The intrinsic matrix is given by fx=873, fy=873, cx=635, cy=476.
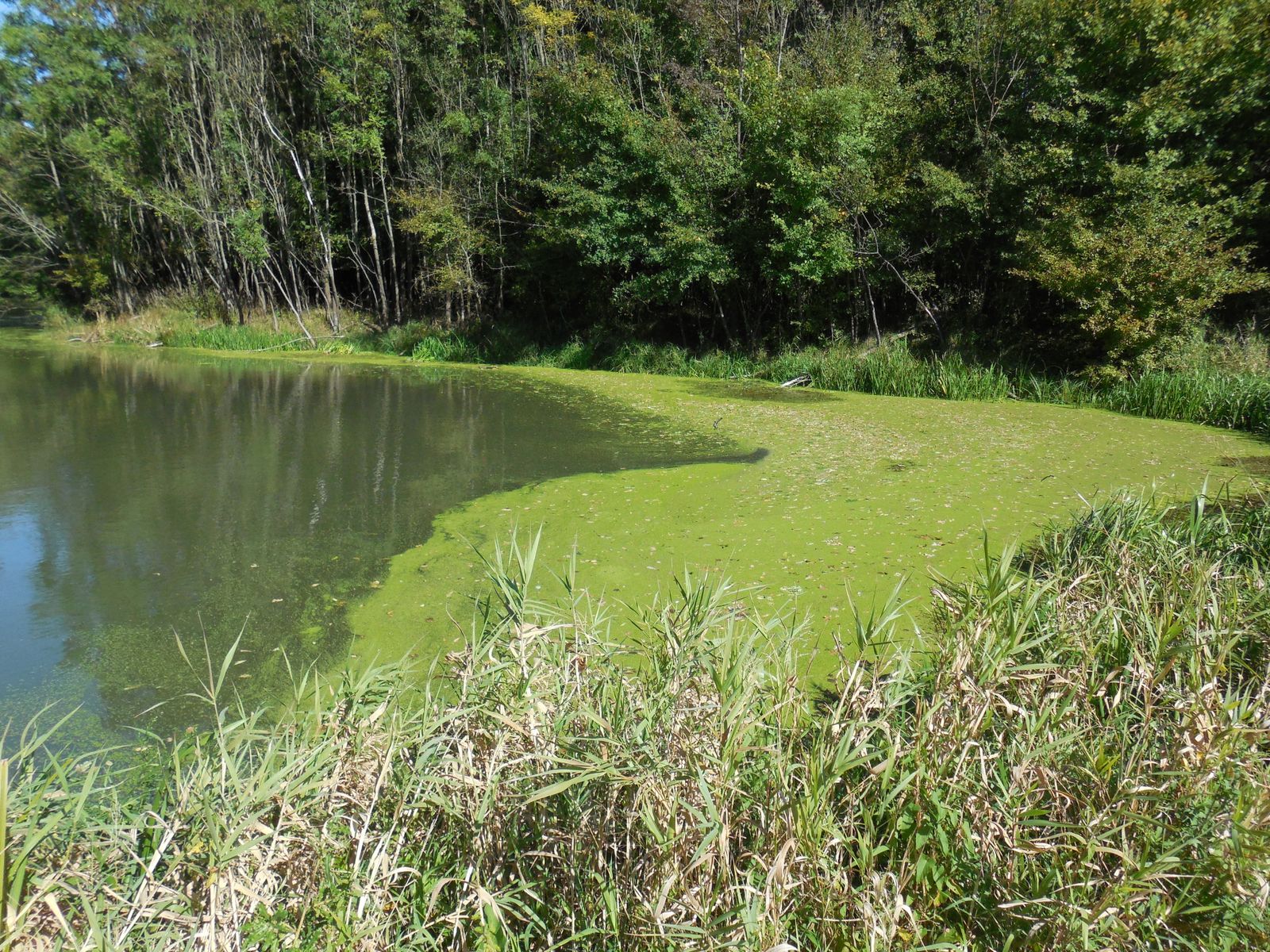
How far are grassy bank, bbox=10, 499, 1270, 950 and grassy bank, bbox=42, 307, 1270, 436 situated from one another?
6263 millimetres

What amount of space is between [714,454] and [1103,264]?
15.3 ft

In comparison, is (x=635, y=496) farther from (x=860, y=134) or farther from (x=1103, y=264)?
(x=860, y=134)

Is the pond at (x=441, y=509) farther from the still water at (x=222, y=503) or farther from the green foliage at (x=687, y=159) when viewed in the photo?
the green foliage at (x=687, y=159)

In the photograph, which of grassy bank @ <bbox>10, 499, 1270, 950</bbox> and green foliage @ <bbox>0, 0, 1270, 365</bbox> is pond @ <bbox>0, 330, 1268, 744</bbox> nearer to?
grassy bank @ <bbox>10, 499, 1270, 950</bbox>

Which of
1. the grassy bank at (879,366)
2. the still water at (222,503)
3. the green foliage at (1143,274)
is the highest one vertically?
the green foliage at (1143,274)

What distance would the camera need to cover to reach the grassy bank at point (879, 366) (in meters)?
7.69

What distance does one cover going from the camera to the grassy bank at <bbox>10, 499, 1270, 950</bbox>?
1.72m

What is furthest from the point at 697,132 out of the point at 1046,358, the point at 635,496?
the point at 635,496

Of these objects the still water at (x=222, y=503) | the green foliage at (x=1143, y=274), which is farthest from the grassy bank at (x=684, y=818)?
the green foliage at (x=1143, y=274)

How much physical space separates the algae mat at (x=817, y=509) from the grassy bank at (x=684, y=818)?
704mm

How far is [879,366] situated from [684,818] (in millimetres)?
8887

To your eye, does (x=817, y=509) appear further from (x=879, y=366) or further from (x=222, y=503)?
(x=879, y=366)

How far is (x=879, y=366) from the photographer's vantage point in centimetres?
1012

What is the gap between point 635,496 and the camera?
18.0 feet
